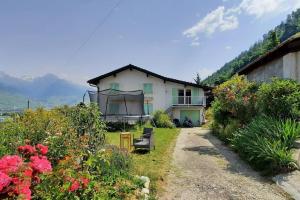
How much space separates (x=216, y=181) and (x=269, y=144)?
227 centimetres

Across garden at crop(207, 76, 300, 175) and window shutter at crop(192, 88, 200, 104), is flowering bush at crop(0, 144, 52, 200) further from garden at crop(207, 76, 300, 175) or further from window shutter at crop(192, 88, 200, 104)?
window shutter at crop(192, 88, 200, 104)

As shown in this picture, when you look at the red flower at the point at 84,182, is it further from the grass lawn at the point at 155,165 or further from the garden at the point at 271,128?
the garden at the point at 271,128

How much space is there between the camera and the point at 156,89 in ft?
116

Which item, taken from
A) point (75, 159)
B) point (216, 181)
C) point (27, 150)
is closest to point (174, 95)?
point (216, 181)

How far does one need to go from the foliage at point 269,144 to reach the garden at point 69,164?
8.54ft

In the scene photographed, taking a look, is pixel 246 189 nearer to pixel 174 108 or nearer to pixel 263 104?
pixel 263 104

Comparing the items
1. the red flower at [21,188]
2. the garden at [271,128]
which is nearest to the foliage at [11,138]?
the red flower at [21,188]

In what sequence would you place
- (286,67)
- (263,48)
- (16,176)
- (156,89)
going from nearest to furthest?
(16,176) < (286,67) < (156,89) < (263,48)

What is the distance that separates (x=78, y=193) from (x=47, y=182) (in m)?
0.45

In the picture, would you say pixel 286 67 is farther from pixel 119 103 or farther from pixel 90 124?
pixel 119 103

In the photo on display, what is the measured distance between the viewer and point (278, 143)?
334 inches

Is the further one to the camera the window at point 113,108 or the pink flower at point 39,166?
the window at point 113,108

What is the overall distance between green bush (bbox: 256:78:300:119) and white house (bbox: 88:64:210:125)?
24289mm

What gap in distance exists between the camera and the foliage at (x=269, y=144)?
25.6ft
